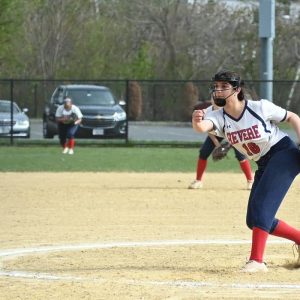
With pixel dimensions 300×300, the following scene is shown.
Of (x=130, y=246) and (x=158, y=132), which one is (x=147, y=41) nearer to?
(x=158, y=132)

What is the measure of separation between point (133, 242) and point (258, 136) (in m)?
2.88

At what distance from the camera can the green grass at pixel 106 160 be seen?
22141mm

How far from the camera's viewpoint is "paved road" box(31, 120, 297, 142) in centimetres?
3281

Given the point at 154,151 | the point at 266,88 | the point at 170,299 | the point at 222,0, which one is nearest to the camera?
the point at 170,299

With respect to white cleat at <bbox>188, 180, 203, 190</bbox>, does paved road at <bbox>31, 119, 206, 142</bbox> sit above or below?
below

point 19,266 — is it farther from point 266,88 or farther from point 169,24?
point 169,24

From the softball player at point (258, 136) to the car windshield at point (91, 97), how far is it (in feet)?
74.0

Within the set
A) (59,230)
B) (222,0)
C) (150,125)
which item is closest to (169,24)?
(222,0)

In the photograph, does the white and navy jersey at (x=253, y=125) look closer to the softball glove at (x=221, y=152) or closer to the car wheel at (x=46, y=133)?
the softball glove at (x=221, y=152)

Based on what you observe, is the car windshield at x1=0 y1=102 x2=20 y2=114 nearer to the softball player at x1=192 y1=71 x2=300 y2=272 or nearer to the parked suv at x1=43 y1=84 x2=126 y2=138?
the parked suv at x1=43 y1=84 x2=126 y2=138

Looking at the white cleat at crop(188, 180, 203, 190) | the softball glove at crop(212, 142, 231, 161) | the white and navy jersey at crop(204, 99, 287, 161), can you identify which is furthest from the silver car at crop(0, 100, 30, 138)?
the white and navy jersey at crop(204, 99, 287, 161)

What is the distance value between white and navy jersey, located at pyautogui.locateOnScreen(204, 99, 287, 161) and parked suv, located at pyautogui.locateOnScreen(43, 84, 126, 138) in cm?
2194

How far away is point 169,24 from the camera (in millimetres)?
51156

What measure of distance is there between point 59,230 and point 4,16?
25335 millimetres
